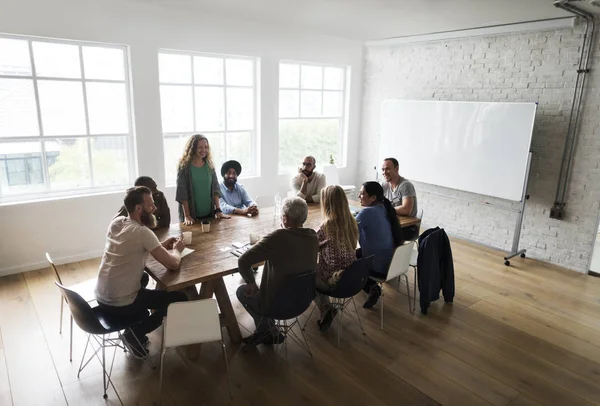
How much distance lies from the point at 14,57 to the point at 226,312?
3.58 metres

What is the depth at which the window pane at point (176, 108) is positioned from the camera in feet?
17.4

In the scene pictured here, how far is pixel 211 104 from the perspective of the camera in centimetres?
571

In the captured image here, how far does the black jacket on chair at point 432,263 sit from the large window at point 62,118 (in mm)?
3757

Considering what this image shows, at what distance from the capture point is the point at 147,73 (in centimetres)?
488

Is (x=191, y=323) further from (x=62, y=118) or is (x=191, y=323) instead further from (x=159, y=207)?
(x=62, y=118)

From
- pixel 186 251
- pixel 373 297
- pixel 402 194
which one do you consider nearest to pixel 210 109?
pixel 402 194

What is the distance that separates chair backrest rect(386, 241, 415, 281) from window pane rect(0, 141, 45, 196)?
158 inches

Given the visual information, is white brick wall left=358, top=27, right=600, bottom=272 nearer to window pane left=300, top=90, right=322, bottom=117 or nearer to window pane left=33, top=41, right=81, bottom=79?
window pane left=300, top=90, right=322, bottom=117

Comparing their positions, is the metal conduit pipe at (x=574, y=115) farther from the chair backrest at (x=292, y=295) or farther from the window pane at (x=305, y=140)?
the chair backrest at (x=292, y=295)

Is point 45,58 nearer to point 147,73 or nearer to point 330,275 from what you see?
point 147,73

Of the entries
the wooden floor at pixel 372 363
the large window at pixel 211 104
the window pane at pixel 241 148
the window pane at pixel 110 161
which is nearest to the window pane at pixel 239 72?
the large window at pixel 211 104

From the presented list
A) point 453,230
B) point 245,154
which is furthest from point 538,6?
point 245,154

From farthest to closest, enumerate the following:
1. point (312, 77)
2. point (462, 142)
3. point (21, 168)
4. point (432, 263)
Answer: point (312, 77), point (462, 142), point (21, 168), point (432, 263)

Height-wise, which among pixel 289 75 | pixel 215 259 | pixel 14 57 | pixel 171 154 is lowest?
pixel 215 259
